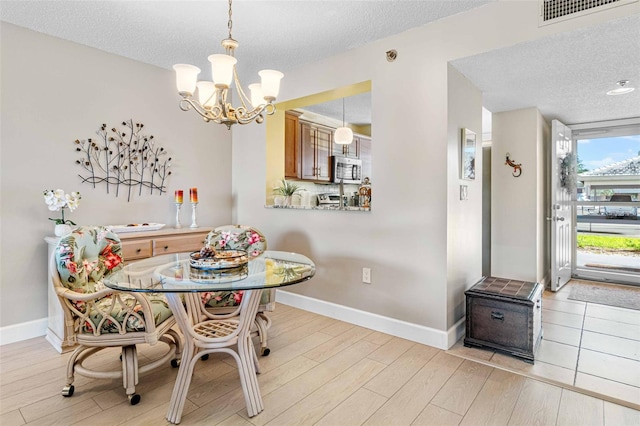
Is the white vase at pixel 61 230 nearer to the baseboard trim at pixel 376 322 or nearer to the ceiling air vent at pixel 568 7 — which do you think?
the baseboard trim at pixel 376 322

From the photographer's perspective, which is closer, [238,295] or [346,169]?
[238,295]

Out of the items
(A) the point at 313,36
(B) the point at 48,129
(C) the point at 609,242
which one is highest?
(A) the point at 313,36

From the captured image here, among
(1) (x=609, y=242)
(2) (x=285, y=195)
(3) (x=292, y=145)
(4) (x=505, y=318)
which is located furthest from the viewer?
(1) (x=609, y=242)

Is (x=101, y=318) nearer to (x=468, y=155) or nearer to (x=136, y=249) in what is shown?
(x=136, y=249)

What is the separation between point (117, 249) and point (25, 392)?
37.7 inches

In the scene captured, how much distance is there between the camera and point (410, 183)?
2760 mm

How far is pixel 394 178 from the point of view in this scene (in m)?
2.85

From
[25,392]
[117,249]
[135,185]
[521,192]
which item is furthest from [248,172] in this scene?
[521,192]

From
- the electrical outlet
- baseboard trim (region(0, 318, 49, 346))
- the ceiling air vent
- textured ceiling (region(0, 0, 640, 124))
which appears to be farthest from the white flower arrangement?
the ceiling air vent

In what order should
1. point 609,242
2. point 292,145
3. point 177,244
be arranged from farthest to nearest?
→ point 609,242
point 292,145
point 177,244

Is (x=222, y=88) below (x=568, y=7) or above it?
below

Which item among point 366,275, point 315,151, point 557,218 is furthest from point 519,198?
point 315,151

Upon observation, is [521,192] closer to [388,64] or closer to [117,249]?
[388,64]

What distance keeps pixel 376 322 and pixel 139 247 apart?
85.1 inches
